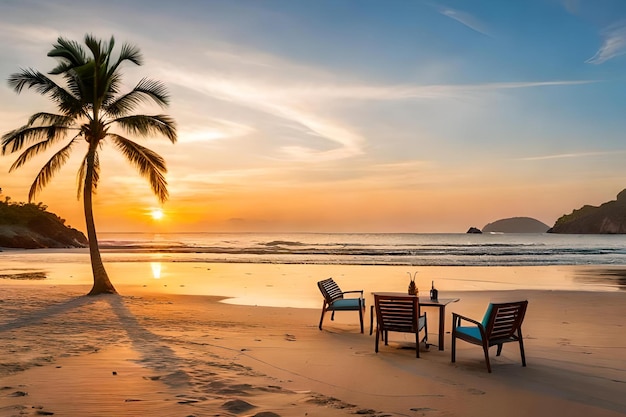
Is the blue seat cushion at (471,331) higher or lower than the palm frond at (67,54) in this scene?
lower

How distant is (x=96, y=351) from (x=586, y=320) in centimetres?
1030

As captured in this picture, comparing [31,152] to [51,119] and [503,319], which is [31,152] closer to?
[51,119]

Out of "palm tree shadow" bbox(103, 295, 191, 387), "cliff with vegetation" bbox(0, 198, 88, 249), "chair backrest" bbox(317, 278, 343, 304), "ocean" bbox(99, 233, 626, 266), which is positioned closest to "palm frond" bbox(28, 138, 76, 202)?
"palm tree shadow" bbox(103, 295, 191, 387)

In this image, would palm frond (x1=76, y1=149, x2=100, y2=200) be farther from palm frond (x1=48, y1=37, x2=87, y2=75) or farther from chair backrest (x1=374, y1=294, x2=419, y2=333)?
chair backrest (x1=374, y1=294, x2=419, y2=333)

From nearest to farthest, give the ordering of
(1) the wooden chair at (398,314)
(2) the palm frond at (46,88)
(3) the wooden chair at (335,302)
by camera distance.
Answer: (1) the wooden chair at (398,314) → (3) the wooden chair at (335,302) → (2) the palm frond at (46,88)

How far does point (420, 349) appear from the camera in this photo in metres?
8.49

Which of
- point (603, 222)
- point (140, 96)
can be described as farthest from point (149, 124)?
point (603, 222)

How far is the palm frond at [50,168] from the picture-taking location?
1664 cm

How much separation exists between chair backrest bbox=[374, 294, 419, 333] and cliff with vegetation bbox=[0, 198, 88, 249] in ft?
194

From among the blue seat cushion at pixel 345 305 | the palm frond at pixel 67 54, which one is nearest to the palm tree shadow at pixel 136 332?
the blue seat cushion at pixel 345 305

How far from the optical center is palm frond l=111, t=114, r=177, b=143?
54.7 feet

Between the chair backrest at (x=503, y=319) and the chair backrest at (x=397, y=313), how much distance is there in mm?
1112

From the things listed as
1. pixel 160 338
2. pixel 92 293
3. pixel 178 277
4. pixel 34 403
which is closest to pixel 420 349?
pixel 160 338

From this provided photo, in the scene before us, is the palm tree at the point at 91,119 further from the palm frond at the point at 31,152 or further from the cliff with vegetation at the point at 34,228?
the cliff with vegetation at the point at 34,228
